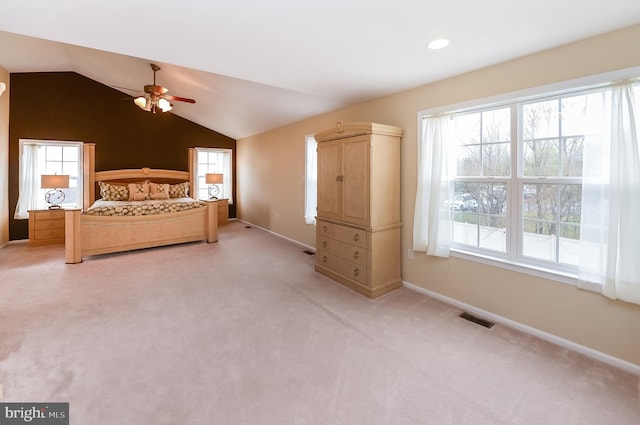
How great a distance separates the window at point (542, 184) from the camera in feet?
6.46

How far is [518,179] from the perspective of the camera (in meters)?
2.55

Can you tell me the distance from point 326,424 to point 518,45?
9.58 feet

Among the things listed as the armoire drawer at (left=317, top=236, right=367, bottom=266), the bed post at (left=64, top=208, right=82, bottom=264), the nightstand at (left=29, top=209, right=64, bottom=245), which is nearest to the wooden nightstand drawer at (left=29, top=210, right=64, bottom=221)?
the nightstand at (left=29, top=209, right=64, bottom=245)

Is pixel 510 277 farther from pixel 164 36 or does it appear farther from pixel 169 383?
pixel 164 36

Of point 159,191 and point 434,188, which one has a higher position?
point 159,191

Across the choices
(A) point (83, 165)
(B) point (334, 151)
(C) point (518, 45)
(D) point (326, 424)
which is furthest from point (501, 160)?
(A) point (83, 165)

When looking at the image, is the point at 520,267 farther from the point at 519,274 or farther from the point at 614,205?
the point at 614,205

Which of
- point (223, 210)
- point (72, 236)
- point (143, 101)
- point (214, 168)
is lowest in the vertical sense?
point (72, 236)

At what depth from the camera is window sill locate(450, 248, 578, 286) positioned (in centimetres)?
226

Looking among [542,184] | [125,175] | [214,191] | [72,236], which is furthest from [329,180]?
[125,175]

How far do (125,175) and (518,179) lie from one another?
23.8 ft

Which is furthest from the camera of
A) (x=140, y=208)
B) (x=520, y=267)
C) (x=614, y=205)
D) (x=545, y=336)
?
(x=140, y=208)

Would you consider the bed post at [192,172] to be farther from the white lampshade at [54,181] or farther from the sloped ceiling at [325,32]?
the sloped ceiling at [325,32]

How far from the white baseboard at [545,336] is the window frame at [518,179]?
1.52 feet
